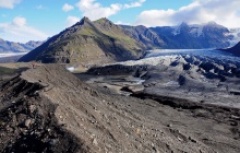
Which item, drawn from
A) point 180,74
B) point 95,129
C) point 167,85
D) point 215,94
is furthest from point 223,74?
point 95,129

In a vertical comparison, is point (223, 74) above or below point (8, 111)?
below

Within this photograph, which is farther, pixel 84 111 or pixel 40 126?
pixel 84 111

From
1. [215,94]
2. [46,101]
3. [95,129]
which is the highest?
[46,101]

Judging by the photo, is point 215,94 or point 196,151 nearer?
point 196,151

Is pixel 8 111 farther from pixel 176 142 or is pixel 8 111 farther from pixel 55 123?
pixel 176 142

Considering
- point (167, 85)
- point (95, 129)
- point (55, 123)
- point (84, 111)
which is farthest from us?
point (167, 85)

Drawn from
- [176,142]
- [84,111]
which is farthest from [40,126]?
[176,142]

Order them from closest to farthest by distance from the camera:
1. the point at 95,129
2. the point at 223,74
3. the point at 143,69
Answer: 1. the point at 95,129
2. the point at 223,74
3. the point at 143,69

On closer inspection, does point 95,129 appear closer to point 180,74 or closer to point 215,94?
point 215,94

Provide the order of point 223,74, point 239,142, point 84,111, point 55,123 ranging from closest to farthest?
point 55,123
point 84,111
point 239,142
point 223,74
